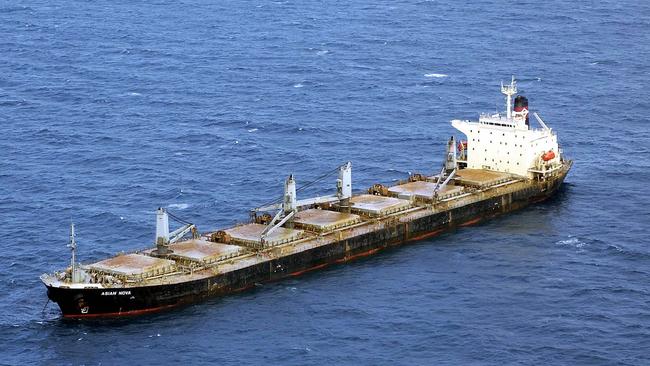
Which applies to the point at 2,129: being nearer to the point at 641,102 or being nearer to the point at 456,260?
the point at 456,260

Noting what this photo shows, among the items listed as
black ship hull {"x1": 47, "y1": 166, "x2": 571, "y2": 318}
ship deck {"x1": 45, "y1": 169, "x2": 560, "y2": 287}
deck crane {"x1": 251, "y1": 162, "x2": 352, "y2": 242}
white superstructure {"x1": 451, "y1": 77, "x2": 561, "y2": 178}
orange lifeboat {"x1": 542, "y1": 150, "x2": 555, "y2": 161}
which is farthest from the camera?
orange lifeboat {"x1": 542, "y1": 150, "x2": 555, "y2": 161}

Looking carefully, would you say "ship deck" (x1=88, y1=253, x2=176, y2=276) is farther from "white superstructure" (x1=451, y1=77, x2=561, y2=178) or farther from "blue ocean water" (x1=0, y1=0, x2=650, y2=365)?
"white superstructure" (x1=451, y1=77, x2=561, y2=178)

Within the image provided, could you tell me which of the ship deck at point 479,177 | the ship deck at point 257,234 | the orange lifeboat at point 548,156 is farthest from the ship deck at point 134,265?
the orange lifeboat at point 548,156

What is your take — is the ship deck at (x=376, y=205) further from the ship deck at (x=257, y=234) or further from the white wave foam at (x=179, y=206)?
the white wave foam at (x=179, y=206)

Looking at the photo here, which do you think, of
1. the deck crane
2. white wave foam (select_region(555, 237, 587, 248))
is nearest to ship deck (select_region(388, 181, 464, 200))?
the deck crane

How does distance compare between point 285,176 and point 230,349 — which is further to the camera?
point 285,176

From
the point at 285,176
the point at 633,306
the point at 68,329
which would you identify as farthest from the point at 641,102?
the point at 68,329
